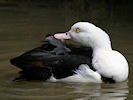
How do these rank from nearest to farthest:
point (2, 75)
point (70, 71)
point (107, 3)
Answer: point (70, 71) → point (2, 75) → point (107, 3)

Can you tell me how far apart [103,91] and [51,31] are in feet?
16.8

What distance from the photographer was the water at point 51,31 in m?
5.56

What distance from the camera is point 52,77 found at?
6020 millimetres

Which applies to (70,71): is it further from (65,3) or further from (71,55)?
(65,3)

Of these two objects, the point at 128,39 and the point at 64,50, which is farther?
the point at 128,39

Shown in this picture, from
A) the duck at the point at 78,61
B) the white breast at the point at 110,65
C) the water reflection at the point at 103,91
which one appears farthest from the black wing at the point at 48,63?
the water reflection at the point at 103,91

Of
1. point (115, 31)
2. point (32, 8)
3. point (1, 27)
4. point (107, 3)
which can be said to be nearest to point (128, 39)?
point (115, 31)

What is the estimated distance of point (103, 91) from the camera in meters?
5.70

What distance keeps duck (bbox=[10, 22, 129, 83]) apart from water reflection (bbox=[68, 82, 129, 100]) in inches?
3.2

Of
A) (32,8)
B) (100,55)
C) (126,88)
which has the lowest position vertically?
(126,88)

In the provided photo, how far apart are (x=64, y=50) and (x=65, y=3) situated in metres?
11.1

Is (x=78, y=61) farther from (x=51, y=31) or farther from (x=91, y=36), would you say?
(x=51, y=31)

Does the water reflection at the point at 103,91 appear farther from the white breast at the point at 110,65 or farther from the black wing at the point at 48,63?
the black wing at the point at 48,63

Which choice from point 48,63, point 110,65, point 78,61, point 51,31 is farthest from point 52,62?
point 51,31
